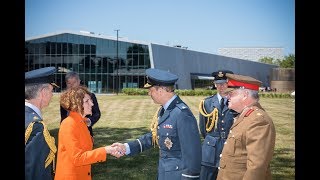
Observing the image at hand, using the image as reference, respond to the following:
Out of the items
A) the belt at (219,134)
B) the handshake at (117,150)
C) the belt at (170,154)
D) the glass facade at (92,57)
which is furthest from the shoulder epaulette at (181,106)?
the glass facade at (92,57)

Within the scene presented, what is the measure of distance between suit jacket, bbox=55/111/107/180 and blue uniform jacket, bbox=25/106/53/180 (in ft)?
0.62

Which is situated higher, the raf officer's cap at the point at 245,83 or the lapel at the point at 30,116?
the raf officer's cap at the point at 245,83

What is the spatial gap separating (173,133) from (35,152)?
1308mm

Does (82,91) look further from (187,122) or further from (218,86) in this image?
(218,86)

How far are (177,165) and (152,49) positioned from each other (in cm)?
2105

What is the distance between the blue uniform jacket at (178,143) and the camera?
3.12 m

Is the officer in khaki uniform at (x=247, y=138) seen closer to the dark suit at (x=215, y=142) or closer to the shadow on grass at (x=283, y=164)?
the dark suit at (x=215, y=142)

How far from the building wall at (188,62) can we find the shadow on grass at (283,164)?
33.3ft

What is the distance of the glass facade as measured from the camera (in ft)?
76.9

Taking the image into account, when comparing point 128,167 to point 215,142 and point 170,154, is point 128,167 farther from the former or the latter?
point 170,154

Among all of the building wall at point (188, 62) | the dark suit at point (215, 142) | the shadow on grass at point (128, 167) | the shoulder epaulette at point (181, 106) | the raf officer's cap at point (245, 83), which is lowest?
the shadow on grass at point (128, 167)

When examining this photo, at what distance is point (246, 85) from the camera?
323cm

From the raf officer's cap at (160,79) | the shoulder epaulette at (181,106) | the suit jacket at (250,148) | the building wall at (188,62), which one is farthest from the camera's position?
the building wall at (188,62)
